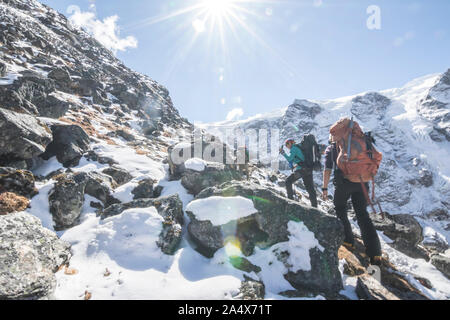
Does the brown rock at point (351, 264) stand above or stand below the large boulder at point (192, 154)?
below

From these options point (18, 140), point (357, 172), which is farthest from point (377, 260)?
point (18, 140)

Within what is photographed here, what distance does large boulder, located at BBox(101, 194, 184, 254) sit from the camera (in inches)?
203

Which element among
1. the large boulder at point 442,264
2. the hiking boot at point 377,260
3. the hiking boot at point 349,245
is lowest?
the large boulder at point 442,264

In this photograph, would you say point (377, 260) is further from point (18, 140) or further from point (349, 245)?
point (18, 140)

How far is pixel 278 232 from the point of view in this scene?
5398mm

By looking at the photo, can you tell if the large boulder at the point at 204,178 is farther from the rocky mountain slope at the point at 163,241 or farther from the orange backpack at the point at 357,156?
the orange backpack at the point at 357,156

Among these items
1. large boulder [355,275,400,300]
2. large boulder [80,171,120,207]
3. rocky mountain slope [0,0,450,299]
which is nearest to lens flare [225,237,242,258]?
rocky mountain slope [0,0,450,299]

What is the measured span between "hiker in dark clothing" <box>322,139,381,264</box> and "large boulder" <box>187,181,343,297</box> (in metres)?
0.54

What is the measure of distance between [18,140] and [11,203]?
2968 millimetres

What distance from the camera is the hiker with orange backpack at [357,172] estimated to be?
202 inches

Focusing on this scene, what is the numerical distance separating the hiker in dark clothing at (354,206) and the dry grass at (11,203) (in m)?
8.36

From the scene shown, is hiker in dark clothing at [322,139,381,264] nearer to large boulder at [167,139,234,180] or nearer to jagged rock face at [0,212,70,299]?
large boulder at [167,139,234,180]

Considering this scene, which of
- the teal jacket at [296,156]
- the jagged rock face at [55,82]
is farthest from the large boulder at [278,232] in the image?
the jagged rock face at [55,82]
